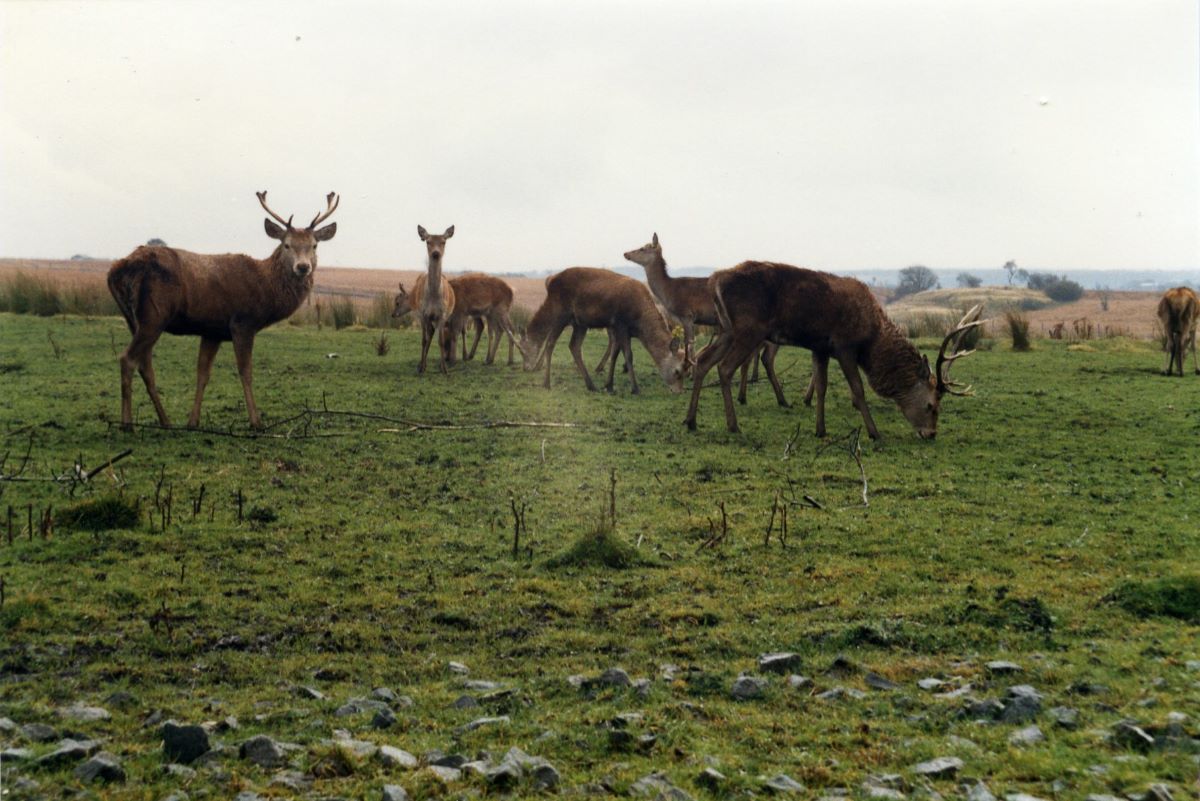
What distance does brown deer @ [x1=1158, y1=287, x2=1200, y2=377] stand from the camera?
644 inches

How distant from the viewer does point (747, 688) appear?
15.2ft

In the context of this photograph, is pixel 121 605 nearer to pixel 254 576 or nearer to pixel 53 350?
pixel 254 576

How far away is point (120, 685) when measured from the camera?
186 inches

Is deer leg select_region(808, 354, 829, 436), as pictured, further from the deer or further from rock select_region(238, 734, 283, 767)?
rock select_region(238, 734, 283, 767)

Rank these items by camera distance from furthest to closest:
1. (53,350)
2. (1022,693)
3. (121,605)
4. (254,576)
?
(53,350) < (254,576) < (121,605) < (1022,693)

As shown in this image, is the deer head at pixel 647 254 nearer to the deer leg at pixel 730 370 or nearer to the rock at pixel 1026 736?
the deer leg at pixel 730 370

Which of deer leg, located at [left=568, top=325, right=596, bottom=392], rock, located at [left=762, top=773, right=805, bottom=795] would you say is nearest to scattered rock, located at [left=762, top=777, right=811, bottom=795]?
rock, located at [left=762, top=773, right=805, bottom=795]

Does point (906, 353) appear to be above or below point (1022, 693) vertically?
above

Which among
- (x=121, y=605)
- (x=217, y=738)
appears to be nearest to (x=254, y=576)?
(x=121, y=605)

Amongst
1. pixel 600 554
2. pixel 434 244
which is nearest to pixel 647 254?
pixel 434 244

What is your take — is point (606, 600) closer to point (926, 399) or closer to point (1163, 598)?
point (1163, 598)

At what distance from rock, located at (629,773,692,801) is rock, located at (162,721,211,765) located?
4.71 ft

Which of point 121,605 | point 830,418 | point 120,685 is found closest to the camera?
point 120,685

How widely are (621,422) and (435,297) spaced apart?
18.7 ft
